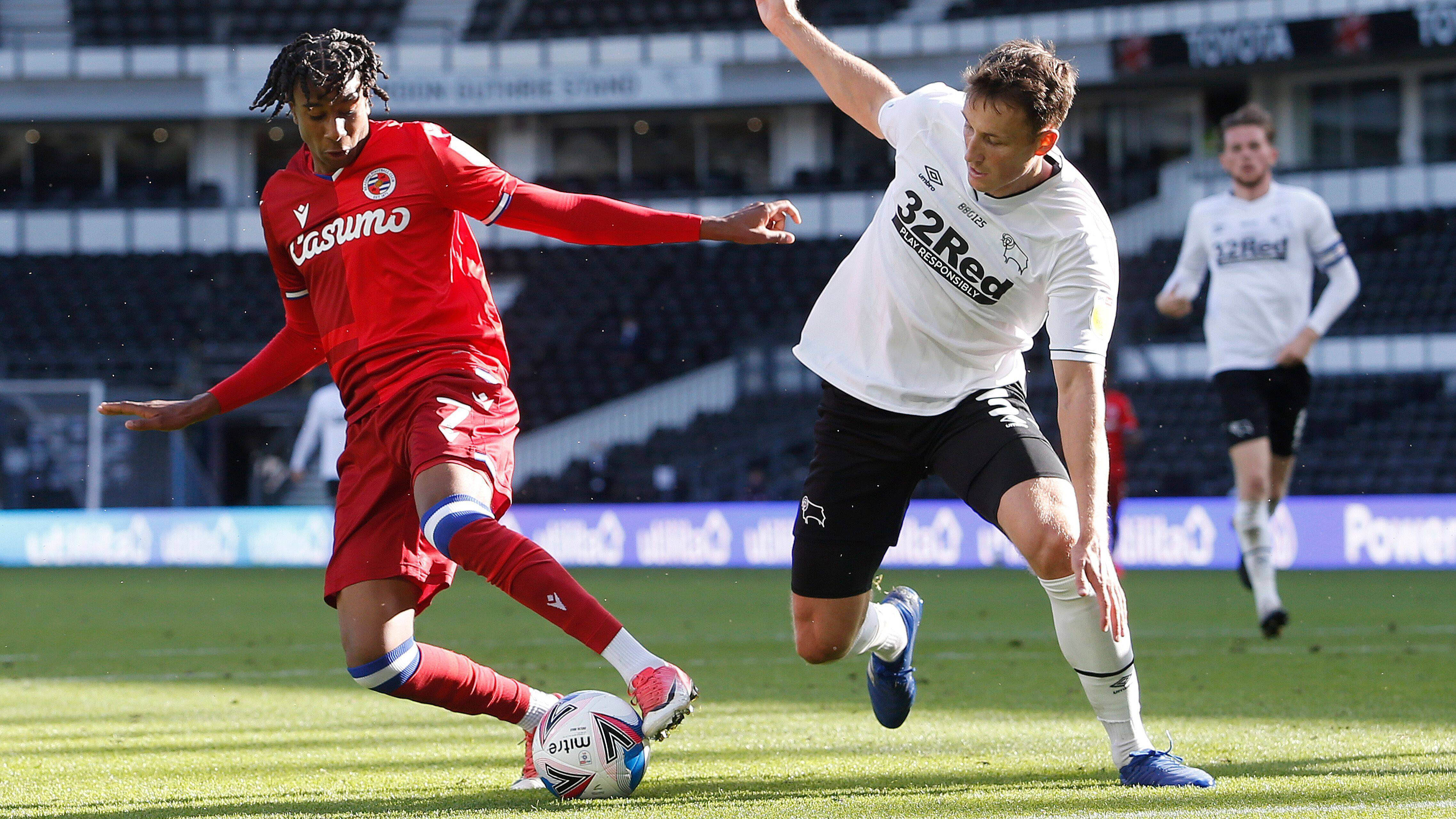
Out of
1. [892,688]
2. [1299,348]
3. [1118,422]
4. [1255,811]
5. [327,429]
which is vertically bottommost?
[1118,422]

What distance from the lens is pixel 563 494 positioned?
22.0m

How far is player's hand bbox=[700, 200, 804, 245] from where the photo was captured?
161 inches

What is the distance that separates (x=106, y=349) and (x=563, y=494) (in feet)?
28.8

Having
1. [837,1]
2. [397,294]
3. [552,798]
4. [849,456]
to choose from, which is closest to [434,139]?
[397,294]

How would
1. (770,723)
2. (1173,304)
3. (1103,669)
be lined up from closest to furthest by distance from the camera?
(1103,669) < (770,723) < (1173,304)

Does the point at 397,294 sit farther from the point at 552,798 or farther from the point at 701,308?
the point at 701,308

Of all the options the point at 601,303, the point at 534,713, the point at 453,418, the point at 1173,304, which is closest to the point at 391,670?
the point at 534,713

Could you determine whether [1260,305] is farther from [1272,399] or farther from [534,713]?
[534,713]

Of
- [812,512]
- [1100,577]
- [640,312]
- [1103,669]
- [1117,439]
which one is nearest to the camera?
[1100,577]

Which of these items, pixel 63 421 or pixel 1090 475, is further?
pixel 63 421

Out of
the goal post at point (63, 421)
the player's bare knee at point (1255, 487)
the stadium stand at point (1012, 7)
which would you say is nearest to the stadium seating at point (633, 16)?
the stadium stand at point (1012, 7)

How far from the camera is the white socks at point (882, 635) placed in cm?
477

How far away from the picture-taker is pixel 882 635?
4.84 meters

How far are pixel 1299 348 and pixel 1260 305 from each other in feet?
1.29
